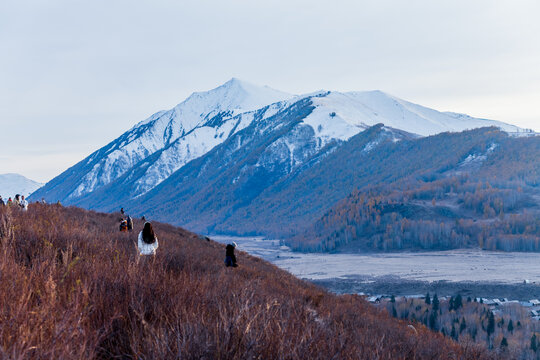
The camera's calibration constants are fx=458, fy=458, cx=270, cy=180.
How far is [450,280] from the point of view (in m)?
90.9

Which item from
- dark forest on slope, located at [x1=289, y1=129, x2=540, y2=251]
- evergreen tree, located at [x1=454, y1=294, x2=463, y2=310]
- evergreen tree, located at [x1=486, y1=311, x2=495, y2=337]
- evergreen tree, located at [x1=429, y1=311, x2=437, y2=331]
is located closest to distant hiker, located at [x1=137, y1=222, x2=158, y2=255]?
evergreen tree, located at [x1=429, y1=311, x2=437, y2=331]

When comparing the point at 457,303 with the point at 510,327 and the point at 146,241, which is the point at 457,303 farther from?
the point at 146,241

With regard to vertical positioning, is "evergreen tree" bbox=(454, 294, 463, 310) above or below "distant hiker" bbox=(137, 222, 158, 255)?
below

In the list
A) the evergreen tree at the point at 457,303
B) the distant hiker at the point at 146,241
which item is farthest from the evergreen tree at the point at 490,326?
the distant hiker at the point at 146,241

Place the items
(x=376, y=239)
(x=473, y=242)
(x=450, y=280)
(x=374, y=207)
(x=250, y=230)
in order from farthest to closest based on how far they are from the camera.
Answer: (x=250, y=230), (x=374, y=207), (x=376, y=239), (x=473, y=242), (x=450, y=280)

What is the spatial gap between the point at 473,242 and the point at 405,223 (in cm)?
1930

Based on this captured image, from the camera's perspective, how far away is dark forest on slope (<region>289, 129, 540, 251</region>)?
129625mm

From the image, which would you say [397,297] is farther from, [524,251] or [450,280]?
[524,251]

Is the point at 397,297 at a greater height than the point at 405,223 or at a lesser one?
lesser

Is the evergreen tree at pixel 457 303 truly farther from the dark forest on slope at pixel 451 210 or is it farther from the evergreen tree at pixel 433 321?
the dark forest on slope at pixel 451 210

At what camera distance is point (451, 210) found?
14400cm

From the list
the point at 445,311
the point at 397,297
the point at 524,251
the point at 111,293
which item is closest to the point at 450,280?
the point at 397,297

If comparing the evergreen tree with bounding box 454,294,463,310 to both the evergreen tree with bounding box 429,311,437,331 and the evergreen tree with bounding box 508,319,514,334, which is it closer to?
the evergreen tree with bounding box 429,311,437,331

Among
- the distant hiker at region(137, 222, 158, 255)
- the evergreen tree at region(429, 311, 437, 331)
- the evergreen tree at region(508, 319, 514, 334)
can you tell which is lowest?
the evergreen tree at region(508, 319, 514, 334)
